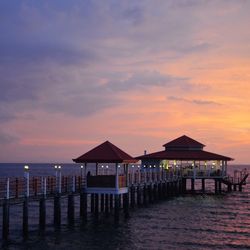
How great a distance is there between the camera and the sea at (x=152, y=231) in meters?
30.3

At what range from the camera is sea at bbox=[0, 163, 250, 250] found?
30.3 m

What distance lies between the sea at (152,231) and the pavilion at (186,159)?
46.2ft

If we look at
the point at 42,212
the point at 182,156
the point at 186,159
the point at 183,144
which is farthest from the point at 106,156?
the point at 183,144

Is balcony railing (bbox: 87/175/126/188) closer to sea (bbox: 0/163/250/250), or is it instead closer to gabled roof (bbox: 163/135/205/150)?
sea (bbox: 0/163/250/250)

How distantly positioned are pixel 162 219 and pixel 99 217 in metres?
4.99

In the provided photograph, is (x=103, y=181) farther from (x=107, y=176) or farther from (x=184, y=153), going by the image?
(x=184, y=153)

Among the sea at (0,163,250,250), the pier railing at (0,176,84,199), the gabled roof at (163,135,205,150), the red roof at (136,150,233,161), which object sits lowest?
the sea at (0,163,250,250)

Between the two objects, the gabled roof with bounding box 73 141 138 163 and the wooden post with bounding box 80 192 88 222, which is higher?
the gabled roof with bounding box 73 141 138 163

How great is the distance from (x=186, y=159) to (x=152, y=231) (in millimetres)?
29027

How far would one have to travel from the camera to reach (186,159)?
64.1m

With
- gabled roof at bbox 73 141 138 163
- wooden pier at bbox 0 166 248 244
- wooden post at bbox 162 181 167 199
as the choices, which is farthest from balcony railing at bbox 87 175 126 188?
wooden post at bbox 162 181 167 199

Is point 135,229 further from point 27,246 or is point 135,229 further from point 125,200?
point 27,246

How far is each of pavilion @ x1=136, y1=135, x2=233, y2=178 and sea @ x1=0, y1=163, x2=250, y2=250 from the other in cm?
1408

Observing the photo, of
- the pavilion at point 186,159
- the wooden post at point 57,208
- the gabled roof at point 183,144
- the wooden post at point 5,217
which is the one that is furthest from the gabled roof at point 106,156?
the gabled roof at point 183,144
